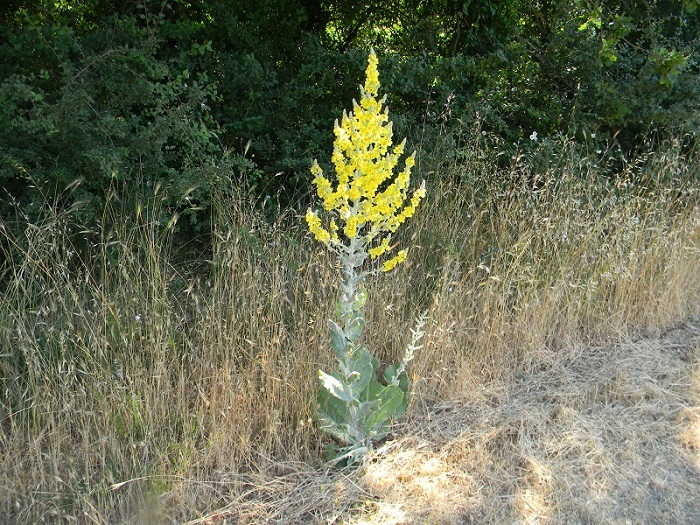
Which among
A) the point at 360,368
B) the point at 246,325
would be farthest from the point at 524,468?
the point at 246,325

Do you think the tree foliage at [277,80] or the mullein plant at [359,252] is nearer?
the mullein plant at [359,252]

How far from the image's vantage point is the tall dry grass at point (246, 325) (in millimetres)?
2547

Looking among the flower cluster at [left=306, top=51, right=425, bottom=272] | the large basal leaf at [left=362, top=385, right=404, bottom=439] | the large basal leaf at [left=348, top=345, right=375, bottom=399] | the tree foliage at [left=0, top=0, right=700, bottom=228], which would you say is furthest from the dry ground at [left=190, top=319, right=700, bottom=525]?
the tree foliage at [left=0, top=0, right=700, bottom=228]

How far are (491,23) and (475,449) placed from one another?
389 cm

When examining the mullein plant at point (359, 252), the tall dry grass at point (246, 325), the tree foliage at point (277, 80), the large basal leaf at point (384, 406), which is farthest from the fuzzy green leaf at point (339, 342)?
the tree foliage at point (277, 80)

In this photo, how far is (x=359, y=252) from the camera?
8.36 ft

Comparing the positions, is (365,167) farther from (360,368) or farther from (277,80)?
(277,80)

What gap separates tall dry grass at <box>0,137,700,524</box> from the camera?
2547mm

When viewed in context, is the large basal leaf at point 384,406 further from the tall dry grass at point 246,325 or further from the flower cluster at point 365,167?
the flower cluster at point 365,167

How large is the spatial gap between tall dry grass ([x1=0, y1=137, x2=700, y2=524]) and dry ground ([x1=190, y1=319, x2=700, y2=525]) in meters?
0.17

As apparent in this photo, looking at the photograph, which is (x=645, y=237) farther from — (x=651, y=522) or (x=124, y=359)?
(x=124, y=359)

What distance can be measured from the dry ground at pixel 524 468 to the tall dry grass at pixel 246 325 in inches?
6.5

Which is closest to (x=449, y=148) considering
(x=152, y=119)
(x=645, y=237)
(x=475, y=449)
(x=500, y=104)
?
(x=500, y=104)

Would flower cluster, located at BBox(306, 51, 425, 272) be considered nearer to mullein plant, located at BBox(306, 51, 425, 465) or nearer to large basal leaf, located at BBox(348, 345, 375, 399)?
mullein plant, located at BBox(306, 51, 425, 465)
